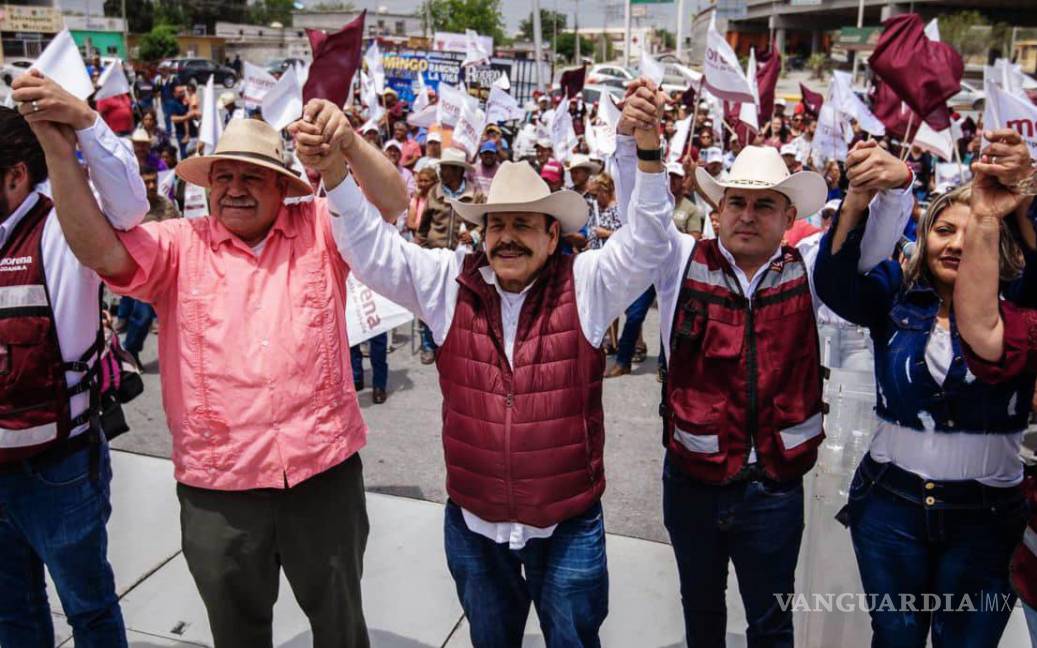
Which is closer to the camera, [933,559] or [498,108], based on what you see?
[933,559]

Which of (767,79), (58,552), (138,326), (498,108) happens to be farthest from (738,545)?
(498,108)

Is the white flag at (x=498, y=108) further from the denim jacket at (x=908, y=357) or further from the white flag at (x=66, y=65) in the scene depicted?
the denim jacket at (x=908, y=357)

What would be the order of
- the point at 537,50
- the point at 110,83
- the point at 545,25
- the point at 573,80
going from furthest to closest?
the point at 545,25 < the point at 537,50 < the point at 573,80 < the point at 110,83

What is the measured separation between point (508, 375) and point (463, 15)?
66259mm

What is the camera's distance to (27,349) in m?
2.57

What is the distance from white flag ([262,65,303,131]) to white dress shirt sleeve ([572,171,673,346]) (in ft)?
18.2

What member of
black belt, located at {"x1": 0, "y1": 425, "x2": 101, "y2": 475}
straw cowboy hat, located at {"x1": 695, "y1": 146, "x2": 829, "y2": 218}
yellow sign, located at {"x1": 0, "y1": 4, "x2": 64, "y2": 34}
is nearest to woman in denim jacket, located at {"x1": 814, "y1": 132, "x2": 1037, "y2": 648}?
straw cowboy hat, located at {"x1": 695, "y1": 146, "x2": 829, "y2": 218}

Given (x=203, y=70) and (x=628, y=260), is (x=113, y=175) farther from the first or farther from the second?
(x=203, y=70)

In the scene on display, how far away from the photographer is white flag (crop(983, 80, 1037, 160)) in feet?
Result: 13.8

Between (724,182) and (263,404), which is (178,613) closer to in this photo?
(263,404)

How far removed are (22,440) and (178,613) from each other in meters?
1.46

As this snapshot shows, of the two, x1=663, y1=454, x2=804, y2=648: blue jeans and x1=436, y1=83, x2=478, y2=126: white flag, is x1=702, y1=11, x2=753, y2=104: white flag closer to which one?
x1=436, y1=83, x2=478, y2=126: white flag

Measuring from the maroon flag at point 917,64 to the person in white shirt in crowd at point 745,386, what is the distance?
4.44 metres

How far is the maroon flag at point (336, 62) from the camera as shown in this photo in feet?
18.9
